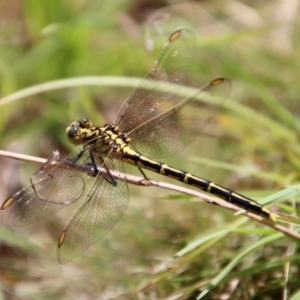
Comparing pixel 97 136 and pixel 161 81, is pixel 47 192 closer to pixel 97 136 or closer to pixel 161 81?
pixel 97 136

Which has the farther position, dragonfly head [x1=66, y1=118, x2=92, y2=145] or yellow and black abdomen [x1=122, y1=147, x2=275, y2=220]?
dragonfly head [x1=66, y1=118, x2=92, y2=145]

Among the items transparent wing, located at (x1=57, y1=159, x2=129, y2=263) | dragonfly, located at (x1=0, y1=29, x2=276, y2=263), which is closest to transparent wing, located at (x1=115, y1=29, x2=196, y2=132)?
dragonfly, located at (x1=0, y1=29, x2=276, y2=263)

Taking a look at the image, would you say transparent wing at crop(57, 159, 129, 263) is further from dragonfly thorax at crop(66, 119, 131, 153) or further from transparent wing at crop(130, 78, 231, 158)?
transparent wing at crop(130, 78, 231, 158)

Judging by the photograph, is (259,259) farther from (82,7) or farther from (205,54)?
(82,7)

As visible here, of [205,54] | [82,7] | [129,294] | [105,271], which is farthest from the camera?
[82,7]

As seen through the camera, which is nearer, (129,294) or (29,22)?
(129,294)

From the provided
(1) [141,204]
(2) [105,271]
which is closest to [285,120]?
(1) [141,204]

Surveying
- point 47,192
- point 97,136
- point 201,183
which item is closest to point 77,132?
point 97,136
